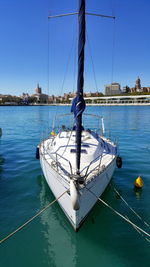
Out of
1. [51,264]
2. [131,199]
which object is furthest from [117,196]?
[51,264]

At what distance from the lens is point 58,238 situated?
607cm

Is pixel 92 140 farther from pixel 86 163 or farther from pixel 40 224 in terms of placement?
pixel 40 224

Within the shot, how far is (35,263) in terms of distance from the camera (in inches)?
203

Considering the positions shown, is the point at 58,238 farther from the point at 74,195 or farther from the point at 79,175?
the point at 79,175

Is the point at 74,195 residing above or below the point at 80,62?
below

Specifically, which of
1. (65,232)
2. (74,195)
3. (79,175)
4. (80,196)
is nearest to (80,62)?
(79,175)

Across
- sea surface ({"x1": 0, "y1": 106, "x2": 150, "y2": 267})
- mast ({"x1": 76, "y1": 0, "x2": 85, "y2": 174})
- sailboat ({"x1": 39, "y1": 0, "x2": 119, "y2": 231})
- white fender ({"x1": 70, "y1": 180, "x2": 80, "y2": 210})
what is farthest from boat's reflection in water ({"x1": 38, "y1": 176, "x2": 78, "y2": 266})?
mast ({"x1": 76, "y1": 0, "x2": 85, "y2": 174})

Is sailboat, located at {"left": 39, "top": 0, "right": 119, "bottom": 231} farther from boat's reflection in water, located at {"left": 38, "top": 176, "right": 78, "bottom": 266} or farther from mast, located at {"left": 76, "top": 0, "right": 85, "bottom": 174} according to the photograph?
boat's reflection in water, located at {"left": 38, "top": 176, "right": 78, "bottom": 266}

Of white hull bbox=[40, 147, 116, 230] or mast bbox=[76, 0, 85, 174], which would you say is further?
white hull bbox=[40, 147, 116, 230]

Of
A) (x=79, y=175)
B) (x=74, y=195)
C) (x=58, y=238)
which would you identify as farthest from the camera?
(x=58, y=238)

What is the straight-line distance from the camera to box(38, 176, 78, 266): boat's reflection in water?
532cm

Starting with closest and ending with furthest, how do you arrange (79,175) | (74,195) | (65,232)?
(74,195)
(79,175)
(65,232)

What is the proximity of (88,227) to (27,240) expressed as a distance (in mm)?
2316

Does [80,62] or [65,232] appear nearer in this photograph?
[80,62]
